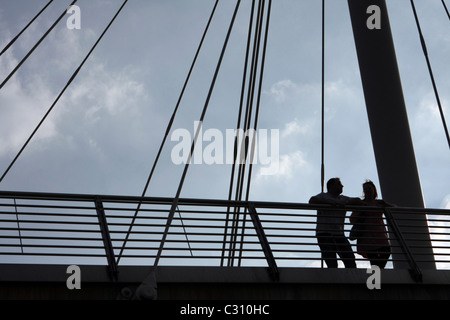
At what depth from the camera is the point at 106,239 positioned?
299 inches

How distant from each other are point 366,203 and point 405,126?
1.68 metres

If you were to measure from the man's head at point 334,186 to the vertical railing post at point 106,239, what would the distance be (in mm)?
2469

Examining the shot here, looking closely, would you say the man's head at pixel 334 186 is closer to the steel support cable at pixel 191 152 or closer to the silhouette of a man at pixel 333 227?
the silhouette of a man at pixel 333 227

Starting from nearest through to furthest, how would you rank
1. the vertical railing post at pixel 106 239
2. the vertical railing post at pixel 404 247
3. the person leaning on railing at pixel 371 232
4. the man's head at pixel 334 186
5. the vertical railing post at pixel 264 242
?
the vertical railing post at pixel 106 239
the vertical railing post at pixel 264 242
the vertical railing post at pixel 404 247
the person leaning on railing at pixel 371 232
the man's head at pixel 334 186

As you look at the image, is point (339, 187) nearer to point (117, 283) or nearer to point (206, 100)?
point (206, 100)

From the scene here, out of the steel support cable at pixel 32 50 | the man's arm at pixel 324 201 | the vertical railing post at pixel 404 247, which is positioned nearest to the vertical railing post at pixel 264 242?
the man's arm at pixel 324 201

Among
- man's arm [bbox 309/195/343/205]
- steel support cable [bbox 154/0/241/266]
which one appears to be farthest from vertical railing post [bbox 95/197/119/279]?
man's arm [bbox 309/195/343/205]

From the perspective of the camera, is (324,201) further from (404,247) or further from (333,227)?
(404,247)

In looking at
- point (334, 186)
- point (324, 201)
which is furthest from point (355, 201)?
point (324, 201)

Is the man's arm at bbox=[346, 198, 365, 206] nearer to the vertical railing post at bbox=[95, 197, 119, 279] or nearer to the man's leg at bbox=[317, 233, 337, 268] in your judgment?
the man's leg at bbox=[317, 233, 337, 268]

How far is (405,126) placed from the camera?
33.2 ft

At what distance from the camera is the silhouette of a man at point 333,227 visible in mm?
8086
